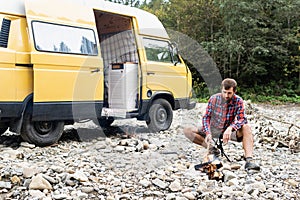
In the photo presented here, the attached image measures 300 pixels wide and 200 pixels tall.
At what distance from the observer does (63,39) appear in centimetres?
610

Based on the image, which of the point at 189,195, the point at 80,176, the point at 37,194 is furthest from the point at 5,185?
the point at 189,195

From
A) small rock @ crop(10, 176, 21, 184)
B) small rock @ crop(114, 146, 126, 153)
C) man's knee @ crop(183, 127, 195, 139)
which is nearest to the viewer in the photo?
small rock @ crop(10, 176, 21, 184)

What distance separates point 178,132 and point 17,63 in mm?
3865

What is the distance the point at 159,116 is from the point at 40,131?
279 cm

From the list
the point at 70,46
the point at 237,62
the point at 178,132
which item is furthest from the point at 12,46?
the point at 237,62

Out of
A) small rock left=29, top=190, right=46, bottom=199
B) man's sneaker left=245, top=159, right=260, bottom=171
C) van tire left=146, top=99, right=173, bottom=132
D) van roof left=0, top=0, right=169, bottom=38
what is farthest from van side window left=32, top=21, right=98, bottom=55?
man's sneaker left=245, top=159, right=260, bottom=171

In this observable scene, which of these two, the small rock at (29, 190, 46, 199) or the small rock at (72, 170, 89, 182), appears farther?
the small rock at (72, 170, 89, 182)

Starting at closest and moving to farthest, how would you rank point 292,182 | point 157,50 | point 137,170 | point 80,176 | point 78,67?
point 80,176 < point 292,182 < point 137,170 < point 78,67 < point 157,50

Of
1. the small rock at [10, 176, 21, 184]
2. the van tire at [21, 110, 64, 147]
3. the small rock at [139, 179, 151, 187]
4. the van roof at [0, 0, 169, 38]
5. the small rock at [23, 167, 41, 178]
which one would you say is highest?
the van roof at [0, 0, 169, 38]

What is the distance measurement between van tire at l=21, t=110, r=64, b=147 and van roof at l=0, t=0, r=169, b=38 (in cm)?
164

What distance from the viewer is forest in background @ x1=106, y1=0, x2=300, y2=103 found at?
18.5m

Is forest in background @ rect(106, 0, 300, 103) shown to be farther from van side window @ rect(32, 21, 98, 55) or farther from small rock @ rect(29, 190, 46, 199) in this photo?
small rock @ rect(29, 190, 46, 199)

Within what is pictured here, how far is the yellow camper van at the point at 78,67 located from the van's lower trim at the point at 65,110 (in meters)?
0.02

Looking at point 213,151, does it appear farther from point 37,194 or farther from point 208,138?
point 37,194
